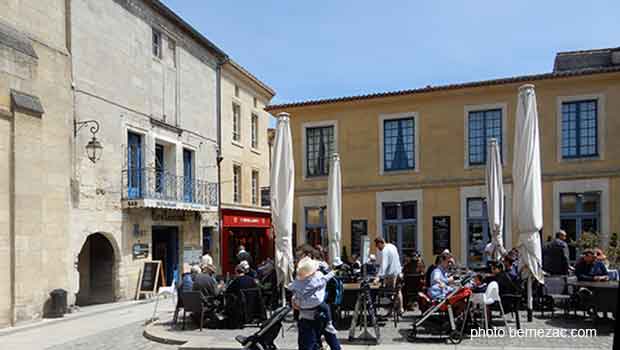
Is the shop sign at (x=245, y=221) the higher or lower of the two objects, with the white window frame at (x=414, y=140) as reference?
lower

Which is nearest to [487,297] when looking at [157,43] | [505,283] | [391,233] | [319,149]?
[505,283]

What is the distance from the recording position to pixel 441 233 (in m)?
18.2

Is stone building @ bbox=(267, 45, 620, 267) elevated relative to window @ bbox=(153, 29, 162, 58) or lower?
lower

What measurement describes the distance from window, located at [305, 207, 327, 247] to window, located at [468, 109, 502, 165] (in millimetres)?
5644

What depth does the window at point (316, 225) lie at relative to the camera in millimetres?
19938

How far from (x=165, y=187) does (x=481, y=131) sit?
34.8 feet

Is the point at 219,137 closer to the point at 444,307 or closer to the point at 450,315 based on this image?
Answer: the point at 444,307

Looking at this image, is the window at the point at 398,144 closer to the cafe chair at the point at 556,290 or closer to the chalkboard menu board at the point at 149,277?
the chalkboard menu board at the point at 149,277

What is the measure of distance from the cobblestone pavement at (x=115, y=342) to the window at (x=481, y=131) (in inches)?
486

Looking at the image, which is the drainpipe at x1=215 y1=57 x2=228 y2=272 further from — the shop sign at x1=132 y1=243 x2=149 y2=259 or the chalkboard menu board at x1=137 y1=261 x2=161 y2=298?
the chalkboard menu board at x1=137 y1=261 x2=161 y2=298

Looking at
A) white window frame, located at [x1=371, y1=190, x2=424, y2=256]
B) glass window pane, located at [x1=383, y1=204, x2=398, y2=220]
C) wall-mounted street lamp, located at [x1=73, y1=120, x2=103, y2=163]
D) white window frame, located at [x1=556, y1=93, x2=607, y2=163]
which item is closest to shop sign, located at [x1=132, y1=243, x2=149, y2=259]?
wall-mounted street lamp, located at [x1=73, y1=120, x2=103, y2=163]

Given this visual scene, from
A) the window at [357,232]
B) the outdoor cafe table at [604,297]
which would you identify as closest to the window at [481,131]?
the window at [357,232]

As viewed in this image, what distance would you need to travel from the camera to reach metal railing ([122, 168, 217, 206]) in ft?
51.6

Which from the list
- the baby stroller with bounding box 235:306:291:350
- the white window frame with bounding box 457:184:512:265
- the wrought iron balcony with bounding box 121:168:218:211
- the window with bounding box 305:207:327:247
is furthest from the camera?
the window with bounding box 305:207:327:247
